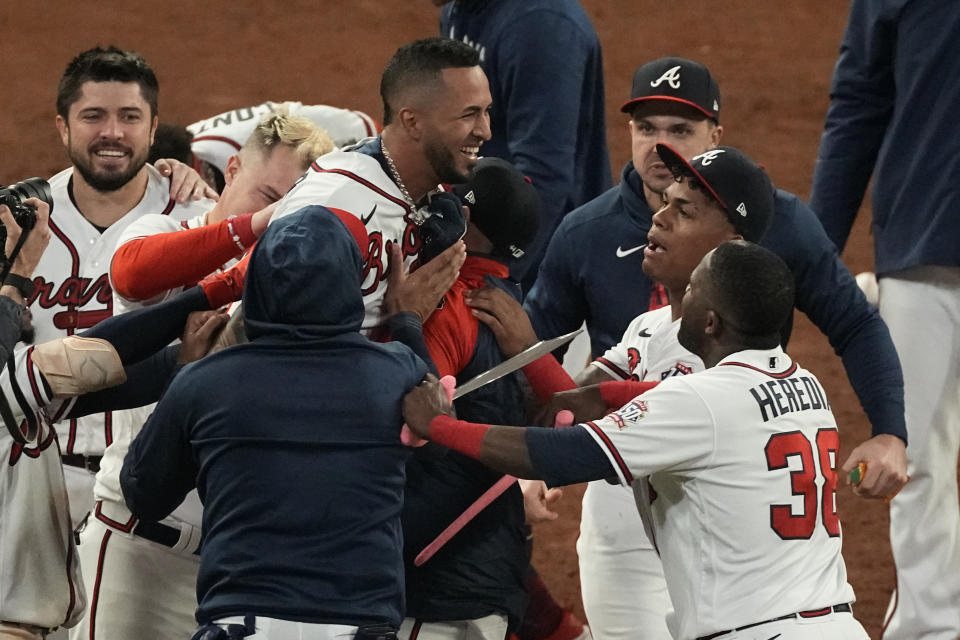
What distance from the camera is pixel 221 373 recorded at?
127 inches

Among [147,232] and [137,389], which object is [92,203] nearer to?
[147,232]

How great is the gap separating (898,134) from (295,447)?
311 cm

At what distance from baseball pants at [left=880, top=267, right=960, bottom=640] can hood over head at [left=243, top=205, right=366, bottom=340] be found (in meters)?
2.67

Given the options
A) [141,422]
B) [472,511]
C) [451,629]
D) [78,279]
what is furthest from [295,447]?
[78,279]

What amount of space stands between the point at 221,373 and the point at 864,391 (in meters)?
2.04

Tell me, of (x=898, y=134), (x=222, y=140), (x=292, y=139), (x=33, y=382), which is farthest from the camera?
(x=222, y=140)

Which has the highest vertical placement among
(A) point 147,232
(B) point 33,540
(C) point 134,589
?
(A) point 147,232

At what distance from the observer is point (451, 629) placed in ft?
13.0

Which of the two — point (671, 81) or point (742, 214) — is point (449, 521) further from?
point (671, 81)

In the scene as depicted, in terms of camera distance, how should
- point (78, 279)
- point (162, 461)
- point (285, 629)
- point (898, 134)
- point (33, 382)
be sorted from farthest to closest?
point (898, 134) < point (78, 279) < point (33, 382) < point (162, 461) < point (285, 629)

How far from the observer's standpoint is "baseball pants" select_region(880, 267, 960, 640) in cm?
521

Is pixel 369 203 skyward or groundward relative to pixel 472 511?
skyward

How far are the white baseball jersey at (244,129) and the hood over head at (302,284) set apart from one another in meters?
3.03

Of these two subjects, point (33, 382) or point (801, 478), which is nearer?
point (801, 478)
